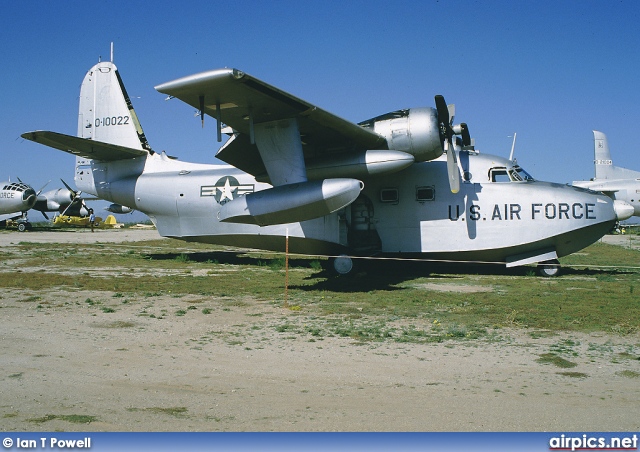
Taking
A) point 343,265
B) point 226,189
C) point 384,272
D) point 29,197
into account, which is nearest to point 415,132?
point 343,265

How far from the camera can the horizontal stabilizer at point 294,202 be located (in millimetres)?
11234

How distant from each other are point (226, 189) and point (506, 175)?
24.7 feet

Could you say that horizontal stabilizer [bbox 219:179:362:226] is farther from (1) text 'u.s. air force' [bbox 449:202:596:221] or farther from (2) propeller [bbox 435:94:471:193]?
(1) text 'u.s. air force' [bbox 449:202:596:221]

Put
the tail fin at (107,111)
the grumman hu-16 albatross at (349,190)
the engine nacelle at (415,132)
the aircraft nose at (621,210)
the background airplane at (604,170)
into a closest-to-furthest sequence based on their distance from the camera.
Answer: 1. the grumman hu-16 albatross at (349,190)
2. the engine nacelle at (415,132)
3. the aircraft nose at (621,210)
4. the tail fin at (107,111)
5. the background airplane at (604,170)

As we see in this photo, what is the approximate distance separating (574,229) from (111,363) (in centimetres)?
1117

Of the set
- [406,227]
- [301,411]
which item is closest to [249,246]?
[406,227]

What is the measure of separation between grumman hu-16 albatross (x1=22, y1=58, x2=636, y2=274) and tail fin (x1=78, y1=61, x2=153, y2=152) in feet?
3.98

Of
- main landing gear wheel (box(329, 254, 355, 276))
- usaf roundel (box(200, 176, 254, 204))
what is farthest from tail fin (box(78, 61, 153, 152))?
main landing gear wheel (box(329, 254, 355, 276))

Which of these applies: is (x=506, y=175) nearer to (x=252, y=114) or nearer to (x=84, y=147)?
(x=252, y=114)

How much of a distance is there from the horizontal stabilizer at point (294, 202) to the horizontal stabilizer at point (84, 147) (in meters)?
5.59

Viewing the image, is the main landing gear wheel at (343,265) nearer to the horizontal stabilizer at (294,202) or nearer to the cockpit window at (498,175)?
the horizontal stabilizer at (294,202)

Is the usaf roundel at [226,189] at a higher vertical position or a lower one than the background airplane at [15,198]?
lower

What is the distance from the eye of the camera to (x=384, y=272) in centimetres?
1493

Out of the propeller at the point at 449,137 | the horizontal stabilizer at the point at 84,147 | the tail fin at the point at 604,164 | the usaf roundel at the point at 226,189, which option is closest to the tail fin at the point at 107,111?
the horizontal stabilizer at the point at 84,147
